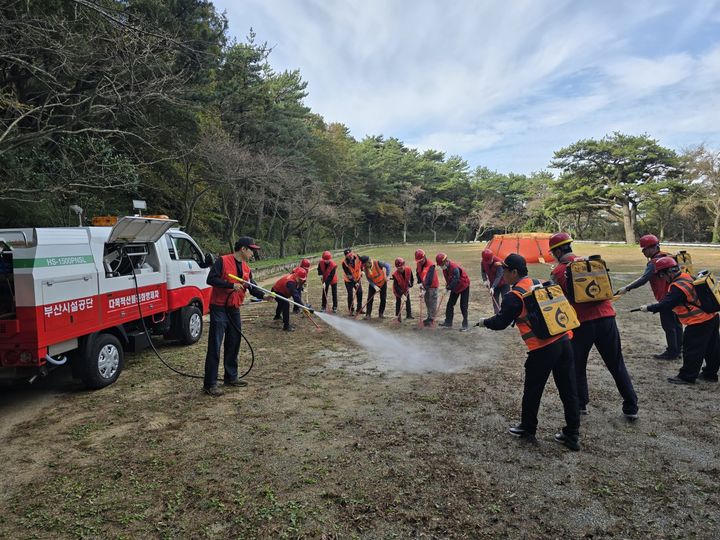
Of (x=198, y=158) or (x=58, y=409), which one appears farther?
(x=198, y=158)

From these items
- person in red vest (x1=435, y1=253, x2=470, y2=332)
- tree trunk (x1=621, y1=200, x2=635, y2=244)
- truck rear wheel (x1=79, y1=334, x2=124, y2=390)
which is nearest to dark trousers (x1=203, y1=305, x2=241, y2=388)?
truck rear wheel (x1=79, y1=334, x2=124, y2=390)

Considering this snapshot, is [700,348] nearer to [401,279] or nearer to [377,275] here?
[401,279]

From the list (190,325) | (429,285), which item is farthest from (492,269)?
(190,325)

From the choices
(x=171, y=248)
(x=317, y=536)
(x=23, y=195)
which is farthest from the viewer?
(x=23, y=195)

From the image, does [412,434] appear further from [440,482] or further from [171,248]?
[171,248]

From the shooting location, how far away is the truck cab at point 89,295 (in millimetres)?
4789

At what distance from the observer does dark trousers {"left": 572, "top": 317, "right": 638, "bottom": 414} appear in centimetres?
461

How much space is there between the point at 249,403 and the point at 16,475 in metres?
2.36

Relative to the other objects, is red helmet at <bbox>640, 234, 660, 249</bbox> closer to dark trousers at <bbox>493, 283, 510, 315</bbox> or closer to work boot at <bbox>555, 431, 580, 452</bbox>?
dark trousers at <bbox>493, 283, 510, 315</bbox>

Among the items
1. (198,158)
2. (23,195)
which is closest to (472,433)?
(23,195)

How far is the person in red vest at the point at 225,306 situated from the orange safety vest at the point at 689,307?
605 centimetres

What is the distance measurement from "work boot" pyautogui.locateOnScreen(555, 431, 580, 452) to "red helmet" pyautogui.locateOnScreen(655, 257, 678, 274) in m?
3.55

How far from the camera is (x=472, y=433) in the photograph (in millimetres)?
4461

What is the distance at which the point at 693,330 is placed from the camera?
18.5 feet
